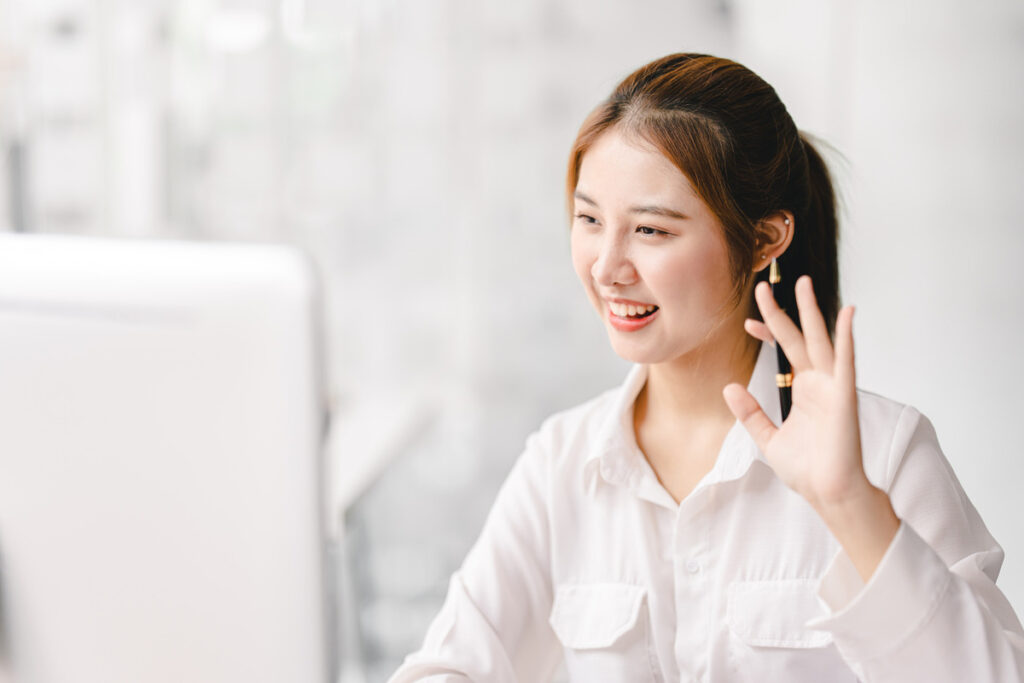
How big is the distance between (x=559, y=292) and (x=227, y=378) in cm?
159

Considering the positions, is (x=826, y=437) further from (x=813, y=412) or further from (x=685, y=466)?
(x=685, y=466)

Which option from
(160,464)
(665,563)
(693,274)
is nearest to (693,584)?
(665,563)

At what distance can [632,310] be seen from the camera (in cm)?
105

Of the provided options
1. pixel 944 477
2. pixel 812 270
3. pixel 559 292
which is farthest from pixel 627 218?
pixel 559 292

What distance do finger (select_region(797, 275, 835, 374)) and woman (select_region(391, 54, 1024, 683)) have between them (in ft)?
0.29

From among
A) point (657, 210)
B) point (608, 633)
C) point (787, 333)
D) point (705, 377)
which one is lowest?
point (608, 633)

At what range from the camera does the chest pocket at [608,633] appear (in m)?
1.05

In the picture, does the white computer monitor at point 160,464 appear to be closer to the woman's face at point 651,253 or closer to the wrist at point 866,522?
the wrist at point 866,522

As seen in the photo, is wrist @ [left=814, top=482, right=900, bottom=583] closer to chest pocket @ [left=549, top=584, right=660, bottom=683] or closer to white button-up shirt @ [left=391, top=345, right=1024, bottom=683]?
white button-up shirt @ [left=391, top=345, right=1024, bottom=683]

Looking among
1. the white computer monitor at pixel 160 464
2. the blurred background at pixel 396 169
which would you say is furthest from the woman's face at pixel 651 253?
the blurred background at pixel 396 169

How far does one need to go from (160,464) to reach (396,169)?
166cm

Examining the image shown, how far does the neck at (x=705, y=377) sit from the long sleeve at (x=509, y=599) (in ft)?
0.59

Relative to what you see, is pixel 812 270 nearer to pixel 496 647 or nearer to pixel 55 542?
pixel 496 647

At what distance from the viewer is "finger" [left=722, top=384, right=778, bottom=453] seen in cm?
85
